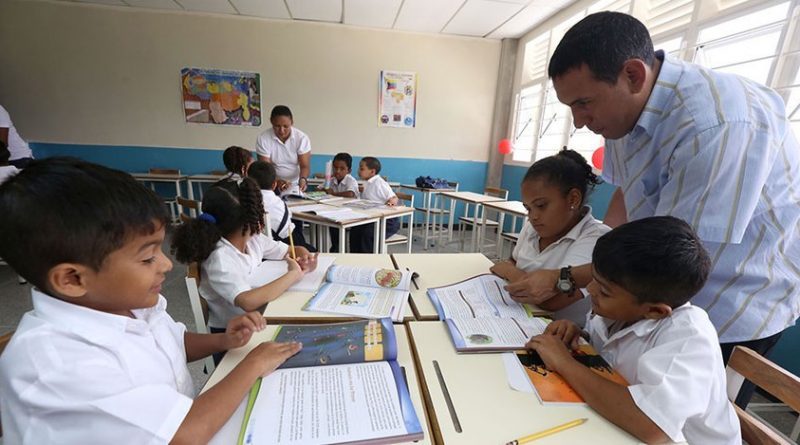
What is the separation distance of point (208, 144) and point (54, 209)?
4946 millimetres

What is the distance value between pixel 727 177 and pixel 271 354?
3.36 feet

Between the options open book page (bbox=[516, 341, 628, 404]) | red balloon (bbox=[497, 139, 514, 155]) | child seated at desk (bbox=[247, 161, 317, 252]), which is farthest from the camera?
red balloon (bbox=[497, 139, 514, 155])

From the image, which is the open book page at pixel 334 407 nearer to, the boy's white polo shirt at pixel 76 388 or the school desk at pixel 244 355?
the school desk at pixel 244 355

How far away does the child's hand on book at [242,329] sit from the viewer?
0.78 m

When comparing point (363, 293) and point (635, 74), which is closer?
point (635, 74)

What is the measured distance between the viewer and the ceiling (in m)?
3.87

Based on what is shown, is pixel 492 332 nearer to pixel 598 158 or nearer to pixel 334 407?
pixel 334 407

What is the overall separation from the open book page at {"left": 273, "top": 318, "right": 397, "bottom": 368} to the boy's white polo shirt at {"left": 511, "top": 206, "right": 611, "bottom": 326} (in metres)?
0.63

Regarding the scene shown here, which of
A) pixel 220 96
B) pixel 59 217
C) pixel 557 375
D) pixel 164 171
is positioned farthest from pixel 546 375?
pixel 164 171

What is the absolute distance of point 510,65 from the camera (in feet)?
16.5

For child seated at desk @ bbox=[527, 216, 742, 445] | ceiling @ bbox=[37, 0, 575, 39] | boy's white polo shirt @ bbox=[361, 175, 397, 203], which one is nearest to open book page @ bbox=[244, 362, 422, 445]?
child seated at desk @ bbox=[527, 216, 742, 445]

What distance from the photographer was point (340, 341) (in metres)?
0.76

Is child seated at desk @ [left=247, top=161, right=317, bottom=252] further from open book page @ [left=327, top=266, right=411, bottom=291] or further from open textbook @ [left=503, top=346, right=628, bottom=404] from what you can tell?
open textbook @ [left=503, top=346, right=628, bottom=404]

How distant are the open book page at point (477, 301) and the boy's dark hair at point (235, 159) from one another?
2199 mm
